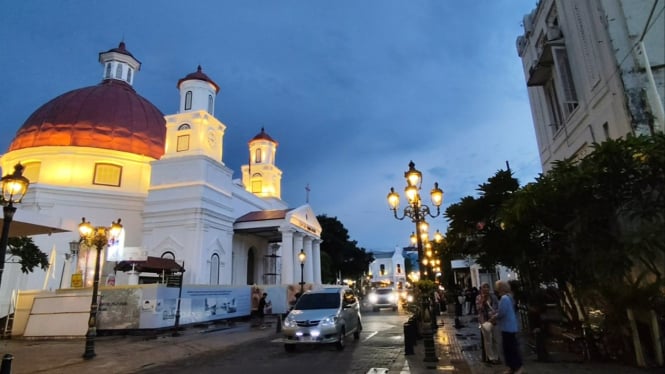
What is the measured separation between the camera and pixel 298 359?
10.9 metres

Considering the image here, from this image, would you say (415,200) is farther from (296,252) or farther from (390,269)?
(390,269)

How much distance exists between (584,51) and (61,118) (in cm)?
3751

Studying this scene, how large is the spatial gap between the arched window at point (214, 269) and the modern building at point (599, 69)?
2447cm

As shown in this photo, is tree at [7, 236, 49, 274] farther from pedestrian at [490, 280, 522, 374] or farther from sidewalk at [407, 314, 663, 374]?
pedestrian at [490, 280, 522, 374]

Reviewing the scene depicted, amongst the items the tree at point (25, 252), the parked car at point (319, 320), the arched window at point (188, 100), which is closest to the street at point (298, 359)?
the parked car at point (319, 320)

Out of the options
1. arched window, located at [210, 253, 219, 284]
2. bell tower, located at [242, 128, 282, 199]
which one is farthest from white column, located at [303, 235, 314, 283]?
arched window, located at [210, 253, 219, 284]

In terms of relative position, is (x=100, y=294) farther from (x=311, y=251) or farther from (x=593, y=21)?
(x=311, y=251)

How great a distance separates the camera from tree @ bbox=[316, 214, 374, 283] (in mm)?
59438

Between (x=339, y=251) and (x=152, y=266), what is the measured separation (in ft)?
122

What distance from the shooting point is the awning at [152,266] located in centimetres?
2473

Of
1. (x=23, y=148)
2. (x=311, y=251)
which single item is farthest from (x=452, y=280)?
(x=23, y=148)

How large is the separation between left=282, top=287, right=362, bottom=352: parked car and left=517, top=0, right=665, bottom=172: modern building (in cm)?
781

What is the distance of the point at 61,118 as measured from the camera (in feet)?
112

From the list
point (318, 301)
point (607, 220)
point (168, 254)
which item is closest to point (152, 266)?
point (168, 254)
